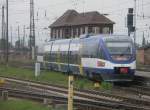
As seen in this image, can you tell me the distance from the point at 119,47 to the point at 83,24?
3305 inches

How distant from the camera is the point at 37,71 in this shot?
3806 centimetres

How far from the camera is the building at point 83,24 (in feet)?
367

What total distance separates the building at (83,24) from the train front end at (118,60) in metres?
77.0

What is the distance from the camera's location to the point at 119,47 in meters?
30.1

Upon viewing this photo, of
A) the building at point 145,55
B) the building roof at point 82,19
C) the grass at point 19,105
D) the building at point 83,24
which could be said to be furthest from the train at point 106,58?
the building roof at point 82,19

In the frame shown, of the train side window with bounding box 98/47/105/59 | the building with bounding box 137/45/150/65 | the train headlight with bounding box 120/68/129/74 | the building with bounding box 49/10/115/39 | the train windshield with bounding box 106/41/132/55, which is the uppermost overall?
the building with bounding box 49/10/115/39

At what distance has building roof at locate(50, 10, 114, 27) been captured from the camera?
112525 millimetres

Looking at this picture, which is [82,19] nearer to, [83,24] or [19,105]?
[83,24]

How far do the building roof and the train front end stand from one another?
80.9 meters

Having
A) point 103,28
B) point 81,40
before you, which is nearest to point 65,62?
point 81,40

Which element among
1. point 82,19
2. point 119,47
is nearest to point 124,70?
point 119,47

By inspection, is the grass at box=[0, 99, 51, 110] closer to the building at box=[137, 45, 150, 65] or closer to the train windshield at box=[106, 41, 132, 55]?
the train windshield at box=[106, 41, 132, 55]

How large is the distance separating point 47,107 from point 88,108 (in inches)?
52.2

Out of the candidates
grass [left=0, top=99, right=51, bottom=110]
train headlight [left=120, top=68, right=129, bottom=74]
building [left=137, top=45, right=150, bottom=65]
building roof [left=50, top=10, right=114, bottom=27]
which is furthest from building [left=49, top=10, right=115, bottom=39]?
grass [left=0, top=99, right=51, bottom=110]
